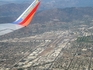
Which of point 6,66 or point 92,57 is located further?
point 92,57

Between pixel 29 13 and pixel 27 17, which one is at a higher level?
pixel 29 13

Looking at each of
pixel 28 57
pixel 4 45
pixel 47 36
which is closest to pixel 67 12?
pixel 47 36

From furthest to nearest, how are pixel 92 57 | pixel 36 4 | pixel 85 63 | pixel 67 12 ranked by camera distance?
pixel 67 12 < pixel 92 57 < pixel 85 63 < pixel 36 4

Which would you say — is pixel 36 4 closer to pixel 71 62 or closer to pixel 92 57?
pixel 71 62

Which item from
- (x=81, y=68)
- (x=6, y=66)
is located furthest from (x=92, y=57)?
(x=6, y=66)

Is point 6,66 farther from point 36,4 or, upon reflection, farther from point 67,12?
point 67,12

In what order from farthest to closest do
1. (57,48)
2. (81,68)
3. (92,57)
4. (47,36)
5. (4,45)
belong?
→ (47,36) < (4,45) < (57,48) < (92,57) < (81,68)

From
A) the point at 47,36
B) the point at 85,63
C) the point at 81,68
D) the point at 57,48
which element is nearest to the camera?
the point at 81,68

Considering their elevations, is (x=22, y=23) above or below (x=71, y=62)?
above

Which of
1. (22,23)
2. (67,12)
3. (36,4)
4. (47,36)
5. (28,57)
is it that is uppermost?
(36,4)
